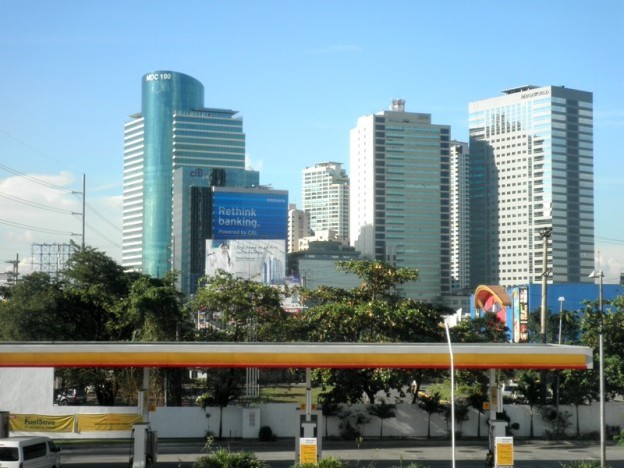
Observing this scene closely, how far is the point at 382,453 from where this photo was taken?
3856cm

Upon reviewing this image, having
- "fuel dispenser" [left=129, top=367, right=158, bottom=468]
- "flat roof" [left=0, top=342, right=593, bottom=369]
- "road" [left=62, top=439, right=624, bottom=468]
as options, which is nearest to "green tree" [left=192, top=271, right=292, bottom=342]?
"road" [left=62, top=439, right=624, bottom=468]

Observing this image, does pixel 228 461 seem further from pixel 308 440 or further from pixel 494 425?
pixel 494 425

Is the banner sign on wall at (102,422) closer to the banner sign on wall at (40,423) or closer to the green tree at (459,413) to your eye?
the banner sign on wall at (40,423)

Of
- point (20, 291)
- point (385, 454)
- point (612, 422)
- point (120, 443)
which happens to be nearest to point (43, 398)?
point (120, 443)

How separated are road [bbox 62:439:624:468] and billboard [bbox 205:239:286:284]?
13069cm

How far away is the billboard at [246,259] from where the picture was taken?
173 m

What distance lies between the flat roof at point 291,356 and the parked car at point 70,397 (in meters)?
26.2

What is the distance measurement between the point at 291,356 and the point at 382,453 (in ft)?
32.2

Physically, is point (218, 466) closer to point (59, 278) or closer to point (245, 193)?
point (59, 278)

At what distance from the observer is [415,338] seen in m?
47.3

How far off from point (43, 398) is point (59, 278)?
734 inches

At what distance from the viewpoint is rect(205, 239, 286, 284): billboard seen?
173125 millimetres

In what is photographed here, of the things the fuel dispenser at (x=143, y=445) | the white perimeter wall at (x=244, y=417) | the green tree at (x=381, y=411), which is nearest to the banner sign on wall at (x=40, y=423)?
the white perimeter wall at (x=244, y=417)

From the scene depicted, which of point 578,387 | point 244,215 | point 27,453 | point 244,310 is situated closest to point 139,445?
point 27,453
